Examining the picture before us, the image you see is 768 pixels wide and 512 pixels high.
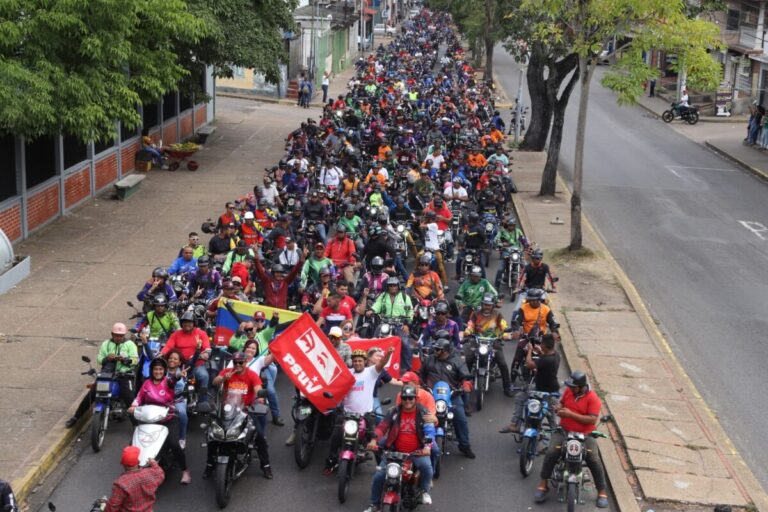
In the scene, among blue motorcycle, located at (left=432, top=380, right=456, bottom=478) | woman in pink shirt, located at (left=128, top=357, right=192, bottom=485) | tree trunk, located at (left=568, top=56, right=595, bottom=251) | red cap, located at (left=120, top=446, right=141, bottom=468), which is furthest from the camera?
tree trunk, located at (left=568, top=56, right=595, bottom=251)

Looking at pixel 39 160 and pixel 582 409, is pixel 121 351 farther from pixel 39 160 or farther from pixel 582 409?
pixel 39 160

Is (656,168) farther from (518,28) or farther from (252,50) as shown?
(252,50)

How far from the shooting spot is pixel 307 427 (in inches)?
532

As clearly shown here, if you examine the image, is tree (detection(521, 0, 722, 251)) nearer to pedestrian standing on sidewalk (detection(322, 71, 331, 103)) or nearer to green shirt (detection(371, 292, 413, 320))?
green shirt (detection(371, 292, 413, 320))

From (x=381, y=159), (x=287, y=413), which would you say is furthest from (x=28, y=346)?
(x=381, y=159)

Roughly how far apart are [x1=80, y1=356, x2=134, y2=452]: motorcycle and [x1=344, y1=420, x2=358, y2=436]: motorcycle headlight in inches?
124

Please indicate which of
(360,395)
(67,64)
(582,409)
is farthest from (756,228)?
(360,395)

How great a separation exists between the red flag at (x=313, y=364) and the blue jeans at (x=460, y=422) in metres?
1.45

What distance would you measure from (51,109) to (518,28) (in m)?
19.1

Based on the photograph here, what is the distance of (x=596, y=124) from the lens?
5106 cm

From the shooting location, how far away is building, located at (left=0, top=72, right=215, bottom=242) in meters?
23.9

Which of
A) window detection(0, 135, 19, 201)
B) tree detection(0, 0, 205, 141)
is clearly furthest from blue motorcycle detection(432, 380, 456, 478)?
window detection(0, 135, 19, 201)

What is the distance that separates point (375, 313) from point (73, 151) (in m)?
13.9

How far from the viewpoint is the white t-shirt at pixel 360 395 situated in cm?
1314
